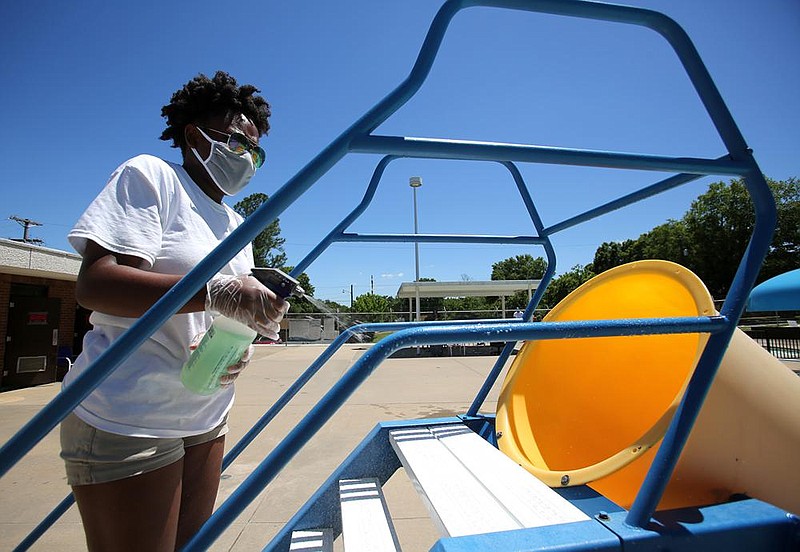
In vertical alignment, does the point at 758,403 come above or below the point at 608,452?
above

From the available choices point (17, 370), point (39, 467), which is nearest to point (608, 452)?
point (39, 467)

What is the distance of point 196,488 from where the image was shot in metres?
1.31

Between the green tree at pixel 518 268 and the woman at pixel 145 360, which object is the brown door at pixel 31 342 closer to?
the woman at pixel 145 360

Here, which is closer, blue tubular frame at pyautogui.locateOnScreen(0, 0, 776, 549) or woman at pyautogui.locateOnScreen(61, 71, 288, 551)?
blue tubular frame at pyautogui.locateOnScreen(0, 0, 776, 549)

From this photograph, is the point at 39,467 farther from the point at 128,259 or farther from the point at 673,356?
the point at 673,356

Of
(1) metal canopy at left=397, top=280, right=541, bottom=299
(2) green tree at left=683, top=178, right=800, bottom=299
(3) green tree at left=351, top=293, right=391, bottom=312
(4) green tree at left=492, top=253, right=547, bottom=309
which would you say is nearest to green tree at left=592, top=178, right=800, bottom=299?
(2) green tree at left=683, top=178, right=800, bottom=299

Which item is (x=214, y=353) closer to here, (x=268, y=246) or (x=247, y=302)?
(x=247, y=302)

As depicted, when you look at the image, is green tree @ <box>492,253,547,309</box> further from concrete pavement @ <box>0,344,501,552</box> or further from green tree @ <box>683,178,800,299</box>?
concrete pavement @ <box>0,344,501,552</box>

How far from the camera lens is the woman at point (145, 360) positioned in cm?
93

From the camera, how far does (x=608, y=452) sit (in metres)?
1.78

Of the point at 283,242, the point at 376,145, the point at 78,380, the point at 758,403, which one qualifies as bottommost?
the point at 758,403

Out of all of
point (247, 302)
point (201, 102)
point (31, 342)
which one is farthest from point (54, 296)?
point (247, 302)

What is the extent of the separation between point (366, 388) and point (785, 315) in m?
27.0

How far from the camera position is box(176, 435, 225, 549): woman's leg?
4.16ft
